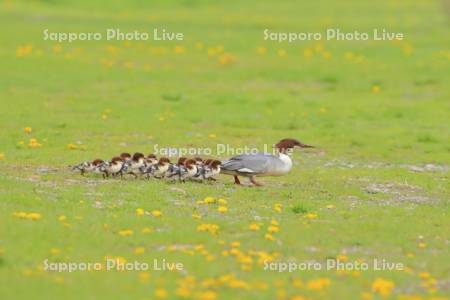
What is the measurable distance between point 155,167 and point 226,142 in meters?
6.27

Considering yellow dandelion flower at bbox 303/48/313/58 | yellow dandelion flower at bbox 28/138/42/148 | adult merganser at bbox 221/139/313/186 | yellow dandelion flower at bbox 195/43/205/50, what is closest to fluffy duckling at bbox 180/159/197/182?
adult merganser at bbox 221/139/313/186

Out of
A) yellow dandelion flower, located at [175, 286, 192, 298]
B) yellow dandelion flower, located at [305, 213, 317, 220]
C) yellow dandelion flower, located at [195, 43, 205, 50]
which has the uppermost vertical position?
yellow dandelion flower, located at [195, 43, 205, 50]

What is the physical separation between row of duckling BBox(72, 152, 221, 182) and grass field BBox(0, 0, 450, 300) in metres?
0.31

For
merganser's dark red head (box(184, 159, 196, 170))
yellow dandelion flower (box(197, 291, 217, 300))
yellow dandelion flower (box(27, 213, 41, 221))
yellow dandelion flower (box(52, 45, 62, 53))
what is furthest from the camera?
yellow dandelion flower (box(52, 45, 62, 53))

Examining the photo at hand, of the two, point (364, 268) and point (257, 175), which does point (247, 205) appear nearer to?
point (257, 175)

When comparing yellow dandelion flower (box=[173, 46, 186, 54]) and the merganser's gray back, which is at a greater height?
yellow dandelion flower (box=[173, 46, 186, 54])

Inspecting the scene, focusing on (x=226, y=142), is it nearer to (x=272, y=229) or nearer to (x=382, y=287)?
(x=272, y=229)

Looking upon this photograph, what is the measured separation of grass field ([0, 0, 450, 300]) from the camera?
43.3 ft

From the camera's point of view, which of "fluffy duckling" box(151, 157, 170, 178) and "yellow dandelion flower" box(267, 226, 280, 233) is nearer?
"yellow dandelion flower" box(267, 226, 280, 233)

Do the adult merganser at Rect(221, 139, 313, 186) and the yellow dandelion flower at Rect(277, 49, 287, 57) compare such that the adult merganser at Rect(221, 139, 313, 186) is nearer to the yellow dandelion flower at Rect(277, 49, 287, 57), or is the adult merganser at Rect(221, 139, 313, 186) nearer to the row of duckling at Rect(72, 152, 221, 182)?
the row of duckling at Rect(72, 152, 221, 182)

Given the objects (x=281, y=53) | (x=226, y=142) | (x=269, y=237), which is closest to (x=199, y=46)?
(x=281, y=53)

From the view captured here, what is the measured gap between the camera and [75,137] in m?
24.6

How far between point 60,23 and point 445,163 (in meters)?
24.2

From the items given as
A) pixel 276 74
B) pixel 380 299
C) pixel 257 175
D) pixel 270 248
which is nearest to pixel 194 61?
pixel 276 74
